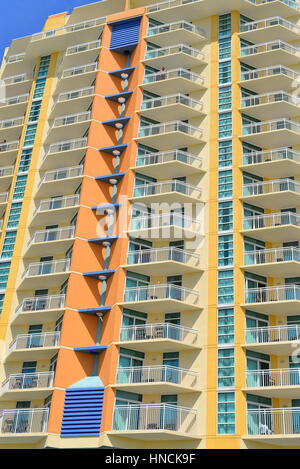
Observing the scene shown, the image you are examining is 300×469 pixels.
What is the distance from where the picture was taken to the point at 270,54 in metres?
49.6

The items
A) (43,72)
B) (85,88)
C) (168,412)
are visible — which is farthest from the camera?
(43,72)

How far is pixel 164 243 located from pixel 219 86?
566 inches

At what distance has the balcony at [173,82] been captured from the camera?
50.1 metres

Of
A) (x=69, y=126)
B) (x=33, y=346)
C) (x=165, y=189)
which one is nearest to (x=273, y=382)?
(x=165, y=189)

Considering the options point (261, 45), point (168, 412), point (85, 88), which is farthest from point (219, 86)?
point (168, 412)

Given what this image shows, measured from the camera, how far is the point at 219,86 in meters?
49.9

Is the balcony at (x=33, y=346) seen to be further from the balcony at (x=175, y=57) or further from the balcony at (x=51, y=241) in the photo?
the balcony at (x=175, y=57)

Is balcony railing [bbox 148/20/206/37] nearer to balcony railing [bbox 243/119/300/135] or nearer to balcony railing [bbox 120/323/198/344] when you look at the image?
balcony railing [bbox 243/119/300/135]

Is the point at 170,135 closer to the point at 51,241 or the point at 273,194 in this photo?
the point at 273,194

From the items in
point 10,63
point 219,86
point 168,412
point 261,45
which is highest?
point 10,63

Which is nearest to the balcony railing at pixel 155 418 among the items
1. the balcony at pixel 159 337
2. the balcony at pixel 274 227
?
the balcony at pixel 159 337

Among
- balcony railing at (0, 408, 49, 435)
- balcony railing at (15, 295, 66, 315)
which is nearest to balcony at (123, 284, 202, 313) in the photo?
balcony railing at (15, 295, 66, 315)

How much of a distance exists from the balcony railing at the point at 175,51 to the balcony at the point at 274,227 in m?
16.2
